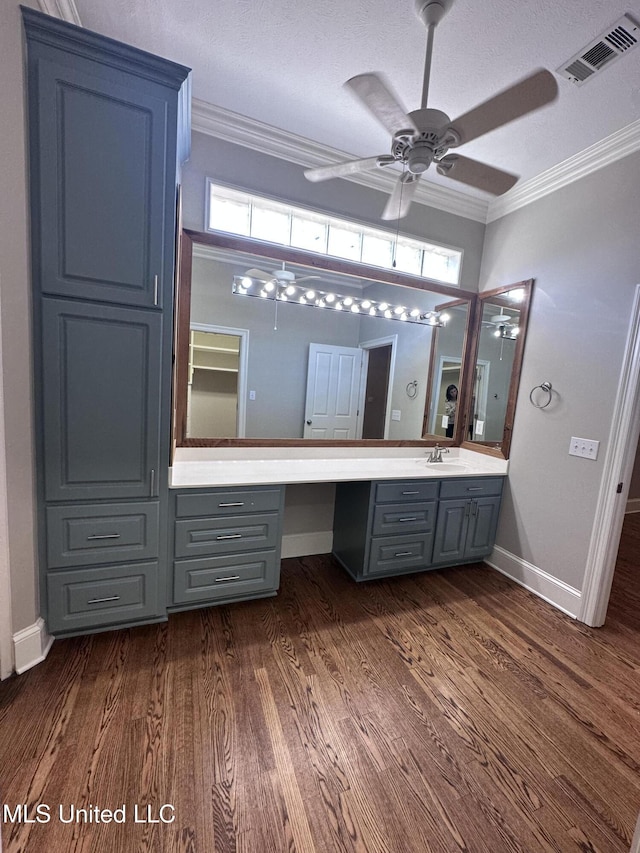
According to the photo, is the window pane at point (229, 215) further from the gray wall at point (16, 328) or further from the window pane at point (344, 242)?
the gray wall at point (16, 328)

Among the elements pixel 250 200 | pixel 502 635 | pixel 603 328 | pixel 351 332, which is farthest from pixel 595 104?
pixel 502 635

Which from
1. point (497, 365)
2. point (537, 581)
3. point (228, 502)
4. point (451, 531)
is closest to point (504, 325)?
point (497, 365)

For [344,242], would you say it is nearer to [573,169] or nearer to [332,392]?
[332,392]

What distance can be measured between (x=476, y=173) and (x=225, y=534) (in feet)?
7.39

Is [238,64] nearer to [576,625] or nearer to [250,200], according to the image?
[250,200]

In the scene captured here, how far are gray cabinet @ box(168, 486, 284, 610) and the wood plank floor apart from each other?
6.0 inches

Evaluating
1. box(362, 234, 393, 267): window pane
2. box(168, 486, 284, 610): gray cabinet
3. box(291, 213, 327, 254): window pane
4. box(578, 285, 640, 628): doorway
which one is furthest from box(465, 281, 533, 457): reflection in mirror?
box(168, 486, 284, 610): gray cabinet

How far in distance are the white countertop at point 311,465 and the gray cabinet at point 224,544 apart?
105mm

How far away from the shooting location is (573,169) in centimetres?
241

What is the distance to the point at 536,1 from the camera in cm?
146

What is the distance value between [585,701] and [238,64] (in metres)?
3.61

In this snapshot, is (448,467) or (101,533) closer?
(101,533)

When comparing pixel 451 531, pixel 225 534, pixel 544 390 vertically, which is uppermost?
pixel 544 390

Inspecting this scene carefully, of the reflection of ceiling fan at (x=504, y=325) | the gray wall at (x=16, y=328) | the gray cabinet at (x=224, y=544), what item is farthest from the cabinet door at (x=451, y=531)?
the gray wall at (x=16, y=328)
